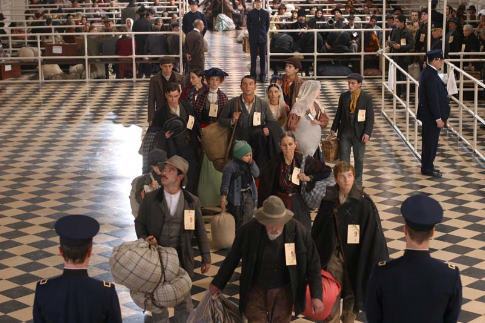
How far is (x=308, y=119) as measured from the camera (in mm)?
12992

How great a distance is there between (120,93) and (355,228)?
14752 millimetres

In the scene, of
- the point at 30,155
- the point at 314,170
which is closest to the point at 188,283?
the point at 314,170

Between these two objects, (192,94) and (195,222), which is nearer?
(195,222)

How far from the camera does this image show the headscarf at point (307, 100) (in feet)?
42.5

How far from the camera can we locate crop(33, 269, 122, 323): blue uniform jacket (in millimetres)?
6273

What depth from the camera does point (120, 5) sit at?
111 ft

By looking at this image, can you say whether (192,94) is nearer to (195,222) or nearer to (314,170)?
(314,170)

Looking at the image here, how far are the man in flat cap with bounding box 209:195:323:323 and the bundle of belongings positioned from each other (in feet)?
1.81

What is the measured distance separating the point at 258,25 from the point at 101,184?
932 cm

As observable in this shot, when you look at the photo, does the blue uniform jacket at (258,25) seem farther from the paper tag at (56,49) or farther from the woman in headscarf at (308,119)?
the woman in headscarf at (308,119)

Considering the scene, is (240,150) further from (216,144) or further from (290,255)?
(290,255)

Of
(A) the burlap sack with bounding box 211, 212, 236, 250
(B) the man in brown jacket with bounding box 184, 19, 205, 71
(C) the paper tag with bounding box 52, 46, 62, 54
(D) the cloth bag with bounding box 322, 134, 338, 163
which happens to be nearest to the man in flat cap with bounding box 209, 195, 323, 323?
(A) the burlap sack with bounding box 211, 212, 236, 250

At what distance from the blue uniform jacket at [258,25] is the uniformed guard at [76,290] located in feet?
56.1

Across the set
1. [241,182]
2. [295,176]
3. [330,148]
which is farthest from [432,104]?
[295,176]
